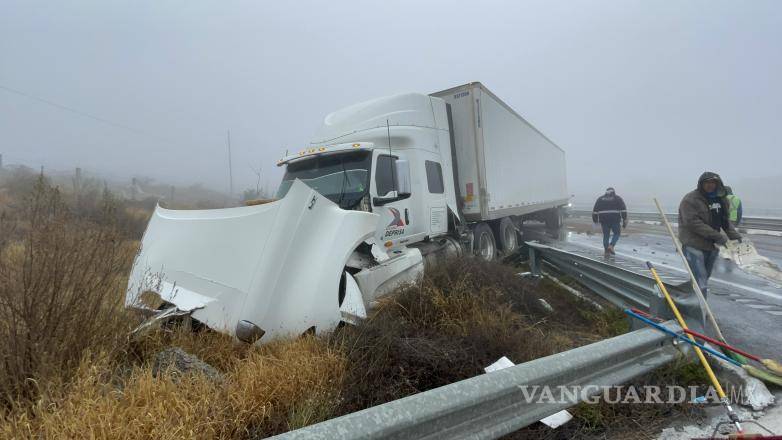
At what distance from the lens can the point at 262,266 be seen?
3.10 metres

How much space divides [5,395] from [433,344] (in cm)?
247

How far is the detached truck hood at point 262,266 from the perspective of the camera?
3.08 metres

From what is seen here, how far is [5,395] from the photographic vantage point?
2129mm

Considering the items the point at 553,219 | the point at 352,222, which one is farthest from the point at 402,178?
the point at 553,219

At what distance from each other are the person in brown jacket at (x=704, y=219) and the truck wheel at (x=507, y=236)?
3.98 meters

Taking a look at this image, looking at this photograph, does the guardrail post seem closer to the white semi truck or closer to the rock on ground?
the white semi truck

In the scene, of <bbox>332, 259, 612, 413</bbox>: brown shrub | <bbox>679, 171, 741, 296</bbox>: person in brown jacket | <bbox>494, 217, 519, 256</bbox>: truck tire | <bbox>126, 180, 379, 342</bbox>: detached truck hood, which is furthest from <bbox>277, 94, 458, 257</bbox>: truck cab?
<bbox>679, 171, 741, 296</bbox>: person in brown jacket

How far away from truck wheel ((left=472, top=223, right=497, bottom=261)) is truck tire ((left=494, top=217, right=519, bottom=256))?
0.35 m

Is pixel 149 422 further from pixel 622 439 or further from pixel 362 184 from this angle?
pixel 362 184

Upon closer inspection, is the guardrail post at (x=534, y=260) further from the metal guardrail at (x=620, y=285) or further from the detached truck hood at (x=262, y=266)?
the detached truck hood at (x=262, y=266)

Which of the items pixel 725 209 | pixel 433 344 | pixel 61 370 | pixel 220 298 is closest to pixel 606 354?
pixel 433 344

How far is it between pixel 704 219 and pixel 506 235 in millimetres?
4739

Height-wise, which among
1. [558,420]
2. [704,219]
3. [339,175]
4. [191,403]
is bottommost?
[558,420]

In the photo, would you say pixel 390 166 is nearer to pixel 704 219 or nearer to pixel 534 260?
pixel 534 260
